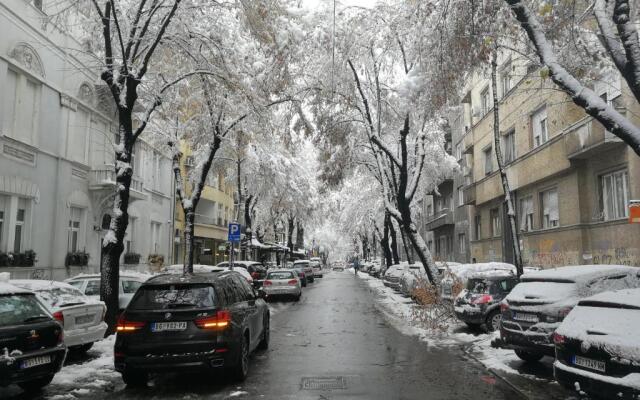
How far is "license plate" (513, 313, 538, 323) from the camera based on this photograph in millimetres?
8684

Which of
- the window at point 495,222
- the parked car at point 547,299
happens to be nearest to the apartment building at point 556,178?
the window at point 495,222

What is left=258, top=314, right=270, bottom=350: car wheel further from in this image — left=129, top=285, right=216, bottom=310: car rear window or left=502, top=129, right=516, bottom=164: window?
left=502, top=129, right=516, bottom=164: window

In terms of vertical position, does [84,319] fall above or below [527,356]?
above

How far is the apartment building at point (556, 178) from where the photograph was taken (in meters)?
15.4

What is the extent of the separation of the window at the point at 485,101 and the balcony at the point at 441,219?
10679 mm

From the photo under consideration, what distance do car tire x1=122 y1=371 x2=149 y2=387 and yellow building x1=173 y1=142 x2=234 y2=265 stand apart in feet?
95.8

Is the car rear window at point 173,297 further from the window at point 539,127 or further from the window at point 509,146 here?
the window at point 509,146

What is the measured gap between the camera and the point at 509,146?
2508cm

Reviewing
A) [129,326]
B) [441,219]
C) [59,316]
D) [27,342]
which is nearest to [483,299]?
[129,326]

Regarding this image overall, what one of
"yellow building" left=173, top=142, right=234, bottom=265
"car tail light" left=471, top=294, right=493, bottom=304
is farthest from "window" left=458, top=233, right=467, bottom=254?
"car tail light" left=471, top=294, right=493, bottom=304

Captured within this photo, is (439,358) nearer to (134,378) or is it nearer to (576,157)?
(134,378)

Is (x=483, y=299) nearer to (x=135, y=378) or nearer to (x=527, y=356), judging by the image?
(x=527, y=356)

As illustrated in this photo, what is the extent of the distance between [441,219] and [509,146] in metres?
15.3

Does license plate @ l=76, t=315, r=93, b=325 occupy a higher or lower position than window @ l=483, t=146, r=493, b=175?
lower
